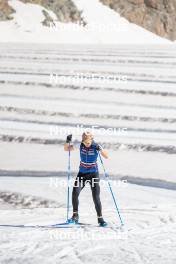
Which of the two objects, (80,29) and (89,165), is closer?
(89,165)

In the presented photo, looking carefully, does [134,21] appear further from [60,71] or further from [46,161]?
[46,161]

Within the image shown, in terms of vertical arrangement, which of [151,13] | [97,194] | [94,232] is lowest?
[94,232]

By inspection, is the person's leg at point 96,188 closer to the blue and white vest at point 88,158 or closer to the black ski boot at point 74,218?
the blue and white vest at point 88,158

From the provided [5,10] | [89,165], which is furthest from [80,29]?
[89,165]

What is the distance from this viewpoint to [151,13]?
33844 millimetres

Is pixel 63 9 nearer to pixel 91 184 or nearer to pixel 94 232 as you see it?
pixel 91 184

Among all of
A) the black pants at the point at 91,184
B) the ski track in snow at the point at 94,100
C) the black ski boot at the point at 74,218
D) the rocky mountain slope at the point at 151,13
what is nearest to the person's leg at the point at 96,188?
the black pants at the point at 91,184

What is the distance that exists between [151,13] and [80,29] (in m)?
8.80

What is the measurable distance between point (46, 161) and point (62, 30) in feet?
64.4

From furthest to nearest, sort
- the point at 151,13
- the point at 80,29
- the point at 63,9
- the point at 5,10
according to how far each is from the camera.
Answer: the point at 151,13 → the point at 63,9 → the point at 80,29 → the point at 5,10

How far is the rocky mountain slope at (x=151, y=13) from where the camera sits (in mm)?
32938

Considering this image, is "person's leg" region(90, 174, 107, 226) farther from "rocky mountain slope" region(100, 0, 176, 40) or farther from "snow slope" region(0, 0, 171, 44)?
"rocky mountain slope" region(100, 0, 176, 40)

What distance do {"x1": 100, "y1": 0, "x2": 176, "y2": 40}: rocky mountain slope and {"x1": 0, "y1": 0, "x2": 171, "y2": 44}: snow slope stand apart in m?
1.00

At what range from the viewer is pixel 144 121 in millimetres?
8742
